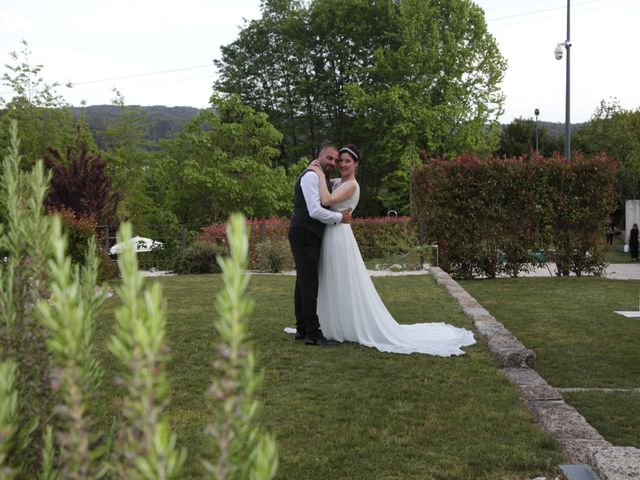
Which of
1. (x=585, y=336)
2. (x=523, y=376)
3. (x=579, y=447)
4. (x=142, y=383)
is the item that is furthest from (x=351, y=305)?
(x=142, y=383)

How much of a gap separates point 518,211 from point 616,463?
13742 mm

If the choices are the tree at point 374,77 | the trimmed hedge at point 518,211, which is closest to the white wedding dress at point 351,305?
the trimmed hedge at point 518,211

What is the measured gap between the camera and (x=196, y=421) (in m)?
4.48

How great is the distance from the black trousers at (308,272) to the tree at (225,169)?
26.5 metres

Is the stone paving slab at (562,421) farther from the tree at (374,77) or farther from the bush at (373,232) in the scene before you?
the tree at (374,77)

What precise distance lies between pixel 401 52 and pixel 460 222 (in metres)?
22.1

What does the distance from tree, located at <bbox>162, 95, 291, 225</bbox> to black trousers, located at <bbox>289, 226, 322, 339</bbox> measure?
26.5m

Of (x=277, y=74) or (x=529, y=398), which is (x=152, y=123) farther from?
(x=529, y=398)

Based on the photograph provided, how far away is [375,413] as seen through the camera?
15.7 feet

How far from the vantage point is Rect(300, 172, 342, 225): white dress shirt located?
7496 millimetres

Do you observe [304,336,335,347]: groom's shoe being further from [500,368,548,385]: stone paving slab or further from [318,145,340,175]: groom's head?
[500,368,548,385]: stone paving slab

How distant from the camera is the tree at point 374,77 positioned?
36500 millimetres

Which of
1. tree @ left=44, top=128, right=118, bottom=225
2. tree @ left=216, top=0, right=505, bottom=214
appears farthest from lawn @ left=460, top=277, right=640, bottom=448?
tree @ left=216, top=0, right=505, bottom=214

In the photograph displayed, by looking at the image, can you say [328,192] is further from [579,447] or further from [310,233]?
[579,447]
